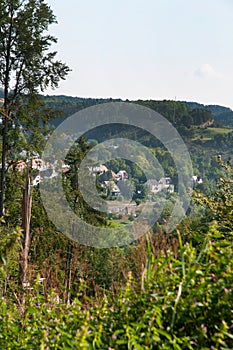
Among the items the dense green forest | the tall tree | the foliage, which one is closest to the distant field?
the dense green forest

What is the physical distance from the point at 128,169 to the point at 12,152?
2591 cm

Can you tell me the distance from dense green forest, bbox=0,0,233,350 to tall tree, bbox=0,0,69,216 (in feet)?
0.08

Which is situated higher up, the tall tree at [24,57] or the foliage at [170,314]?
the tall tree at [24,57]

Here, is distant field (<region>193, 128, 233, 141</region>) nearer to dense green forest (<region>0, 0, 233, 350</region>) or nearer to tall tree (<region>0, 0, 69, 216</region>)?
dense green forest (<region>0, 0, 233, 350</region>)

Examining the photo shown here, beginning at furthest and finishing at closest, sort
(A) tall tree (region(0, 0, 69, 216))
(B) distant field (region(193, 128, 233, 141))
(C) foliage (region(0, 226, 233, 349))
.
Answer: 1. (B) distant field (region(193, 128, 233, 141))
2. (A) tall tree (region(0, 0, 69, 216))
3. (C) foliage (region(0, 226, 233, 349))

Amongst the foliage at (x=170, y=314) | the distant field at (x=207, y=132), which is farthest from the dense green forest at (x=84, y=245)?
the distant field at (x=207, y=132)

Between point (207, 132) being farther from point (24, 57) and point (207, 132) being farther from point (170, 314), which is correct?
point (170, 314)

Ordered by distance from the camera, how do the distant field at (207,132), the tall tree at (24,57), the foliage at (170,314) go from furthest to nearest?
the distant field at (207,132) → the tall tree at (24,57) → the foliage at (170,314)

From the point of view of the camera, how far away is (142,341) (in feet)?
5.19

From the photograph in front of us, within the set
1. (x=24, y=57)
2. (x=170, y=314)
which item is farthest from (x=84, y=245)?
(x=170, y=314)

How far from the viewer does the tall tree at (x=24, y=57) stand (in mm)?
13820

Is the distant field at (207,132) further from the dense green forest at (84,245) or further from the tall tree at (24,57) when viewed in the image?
the tall tree at (24,57)

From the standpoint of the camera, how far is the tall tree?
13.8 meters

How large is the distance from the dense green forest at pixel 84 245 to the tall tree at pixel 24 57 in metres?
0.03
